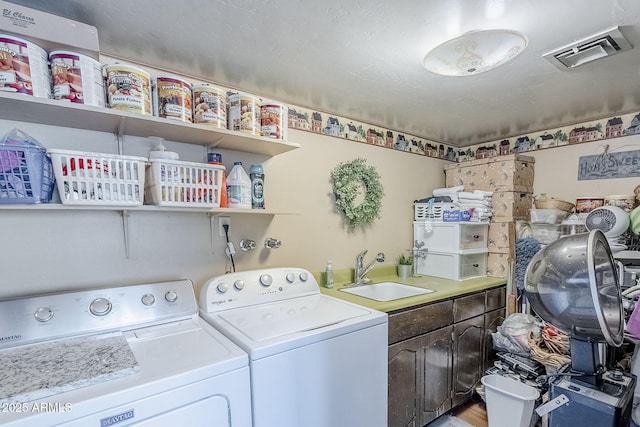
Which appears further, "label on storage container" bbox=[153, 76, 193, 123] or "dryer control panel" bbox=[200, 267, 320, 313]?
"dryer control panel" bbox=[200, 267, 320, 313]

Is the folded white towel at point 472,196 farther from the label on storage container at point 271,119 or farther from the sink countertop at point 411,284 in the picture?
the label on storage container at point 271,119

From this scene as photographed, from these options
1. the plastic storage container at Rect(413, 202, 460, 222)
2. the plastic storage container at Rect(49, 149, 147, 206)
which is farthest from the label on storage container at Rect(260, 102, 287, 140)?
the plastic storage container at Rect(413, 202, 460, 222)

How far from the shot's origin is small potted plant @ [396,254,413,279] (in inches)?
96.6

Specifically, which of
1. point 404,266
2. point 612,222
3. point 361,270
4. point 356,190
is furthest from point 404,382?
point 612,222

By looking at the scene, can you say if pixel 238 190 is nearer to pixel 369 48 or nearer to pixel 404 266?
pixel 369 48

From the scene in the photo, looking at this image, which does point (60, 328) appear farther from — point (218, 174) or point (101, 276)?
point (218, 174)

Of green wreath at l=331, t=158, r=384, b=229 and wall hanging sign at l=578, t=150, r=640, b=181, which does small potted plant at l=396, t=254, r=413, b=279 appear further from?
wall hanging sign at l=578, t=150, r=640, b=181

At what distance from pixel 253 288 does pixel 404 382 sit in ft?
3.28

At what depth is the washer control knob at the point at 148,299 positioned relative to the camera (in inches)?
51.6

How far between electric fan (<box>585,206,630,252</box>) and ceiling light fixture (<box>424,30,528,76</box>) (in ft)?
4.70

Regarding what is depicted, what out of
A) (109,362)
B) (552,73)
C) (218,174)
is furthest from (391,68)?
(109,362)

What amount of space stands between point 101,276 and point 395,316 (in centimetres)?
146

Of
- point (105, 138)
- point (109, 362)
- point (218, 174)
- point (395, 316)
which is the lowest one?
point (395, 316)

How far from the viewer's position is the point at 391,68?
5.05 feet
